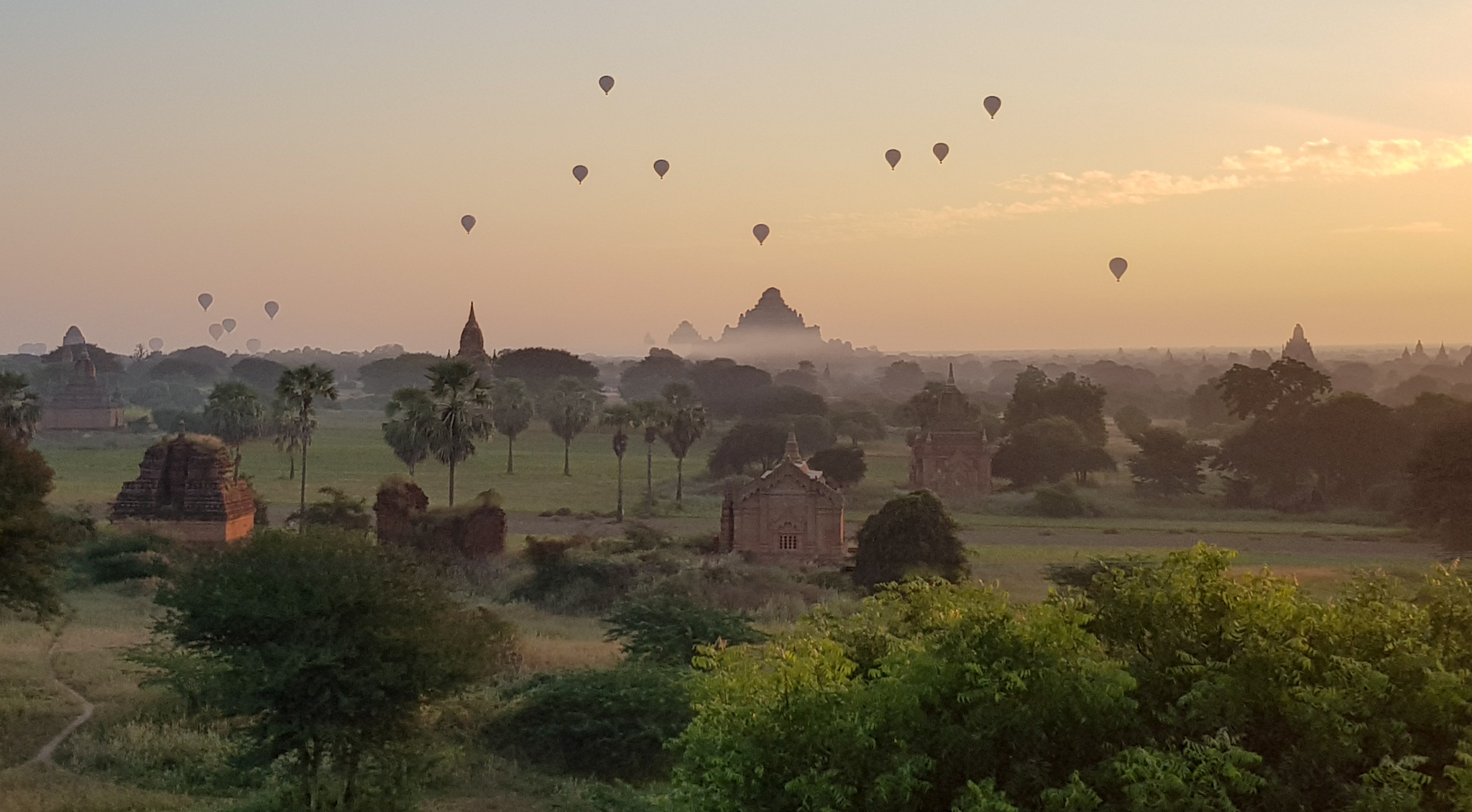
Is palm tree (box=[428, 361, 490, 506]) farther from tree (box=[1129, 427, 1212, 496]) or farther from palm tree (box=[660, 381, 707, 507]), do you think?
tree (box=[1129, 427, 1212, 496])

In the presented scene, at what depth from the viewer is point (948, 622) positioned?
12.8m

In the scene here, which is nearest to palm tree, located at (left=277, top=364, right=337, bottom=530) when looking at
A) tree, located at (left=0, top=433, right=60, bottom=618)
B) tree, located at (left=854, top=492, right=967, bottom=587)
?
tree, located at (left=854, top=492, right=967, bottom=587)

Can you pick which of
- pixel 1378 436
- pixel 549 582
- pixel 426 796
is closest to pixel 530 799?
pixel 426 796

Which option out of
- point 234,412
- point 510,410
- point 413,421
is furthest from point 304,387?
point 510,410

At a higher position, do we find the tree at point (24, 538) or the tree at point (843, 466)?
the tree at point (24, 538)

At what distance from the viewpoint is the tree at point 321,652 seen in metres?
18.8

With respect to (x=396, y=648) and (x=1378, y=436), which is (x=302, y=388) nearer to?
(x=396, y=648)

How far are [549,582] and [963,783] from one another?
33.3 meters

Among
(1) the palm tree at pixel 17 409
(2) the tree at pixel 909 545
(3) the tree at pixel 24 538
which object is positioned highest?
(1) the palm tree at pixel 17 409

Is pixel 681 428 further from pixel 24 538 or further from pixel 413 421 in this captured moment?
pixel 24 538

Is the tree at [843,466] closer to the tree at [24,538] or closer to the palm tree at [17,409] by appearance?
the palm tree at [17,409]

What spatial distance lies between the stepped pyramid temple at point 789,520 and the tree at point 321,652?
29.1m

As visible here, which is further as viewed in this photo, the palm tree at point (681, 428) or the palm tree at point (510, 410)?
the palm tree at point (510, 410)

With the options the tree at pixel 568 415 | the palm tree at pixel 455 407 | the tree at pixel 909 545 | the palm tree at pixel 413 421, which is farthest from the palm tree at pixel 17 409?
the tree at pixel 909 545
